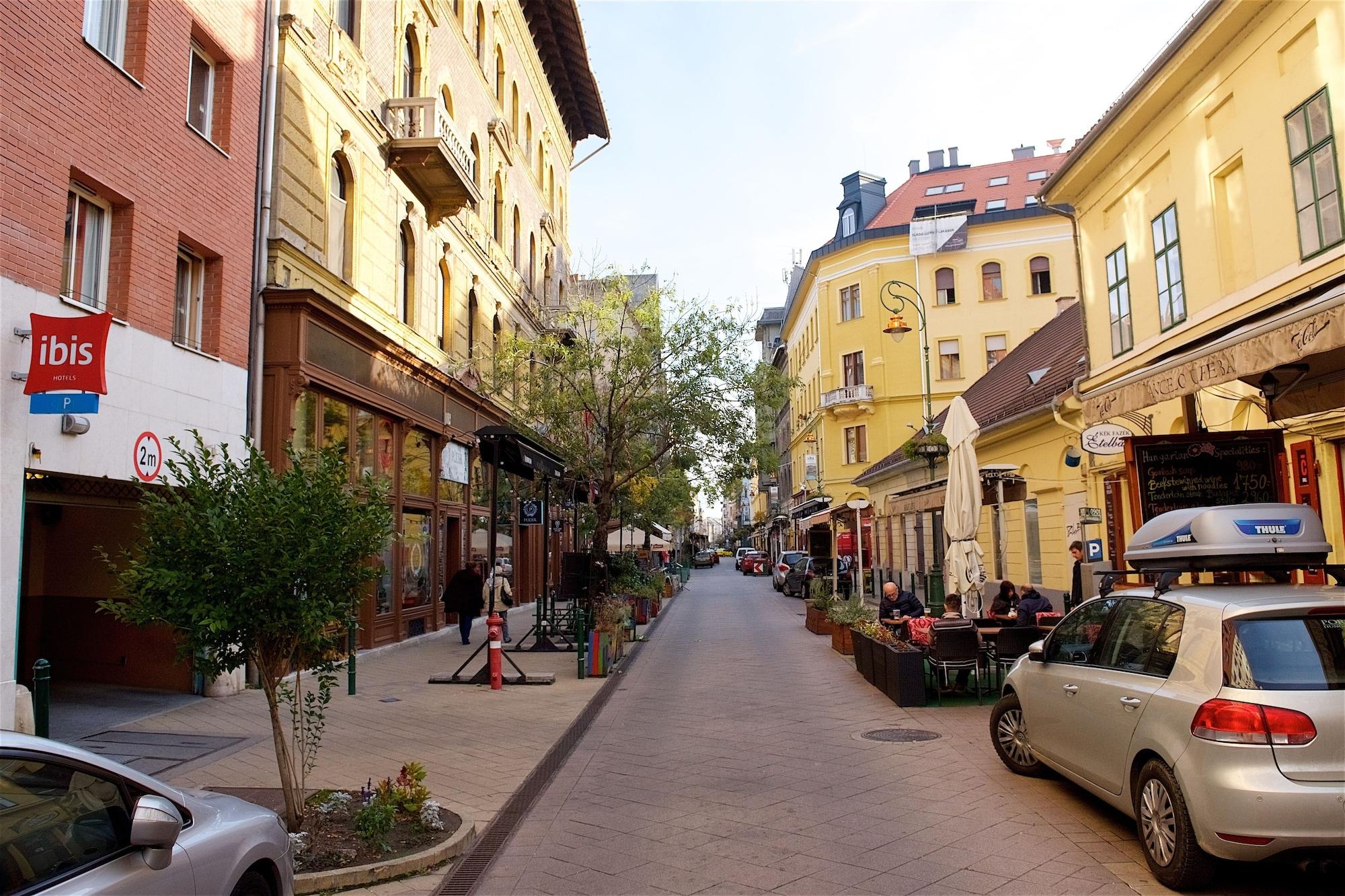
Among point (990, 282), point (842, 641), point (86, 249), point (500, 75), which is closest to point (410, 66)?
point (500, 75)

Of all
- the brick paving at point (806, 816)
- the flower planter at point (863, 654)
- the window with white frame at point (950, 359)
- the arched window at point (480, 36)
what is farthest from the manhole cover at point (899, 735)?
the window with white frame at point (950, 359)

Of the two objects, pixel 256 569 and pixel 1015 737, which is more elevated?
pixel 256 569

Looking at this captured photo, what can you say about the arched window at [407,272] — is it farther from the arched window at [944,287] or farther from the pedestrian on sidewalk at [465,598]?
the arched window at [944,287]

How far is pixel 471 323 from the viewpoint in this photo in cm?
2417

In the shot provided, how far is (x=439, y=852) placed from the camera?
581 centimetres

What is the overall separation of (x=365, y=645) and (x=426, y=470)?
454cm

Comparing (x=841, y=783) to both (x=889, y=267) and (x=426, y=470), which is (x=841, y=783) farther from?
(x=889, y=267)

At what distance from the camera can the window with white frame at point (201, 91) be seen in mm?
12320

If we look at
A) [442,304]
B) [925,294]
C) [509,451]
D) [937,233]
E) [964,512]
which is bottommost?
[964,512]

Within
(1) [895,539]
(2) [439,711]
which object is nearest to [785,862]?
(2) [439,711]

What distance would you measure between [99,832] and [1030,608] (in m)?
11.3

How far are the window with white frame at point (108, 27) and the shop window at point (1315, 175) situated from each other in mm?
13363

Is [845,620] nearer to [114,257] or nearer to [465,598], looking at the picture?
[465,598]

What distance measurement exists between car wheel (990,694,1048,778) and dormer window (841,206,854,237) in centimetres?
4483
